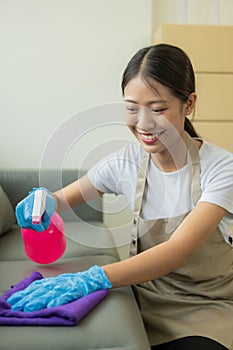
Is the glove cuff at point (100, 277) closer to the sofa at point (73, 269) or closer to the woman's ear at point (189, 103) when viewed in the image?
the sofa at point (73, 269)

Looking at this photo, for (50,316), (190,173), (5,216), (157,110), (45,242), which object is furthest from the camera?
(5,216)

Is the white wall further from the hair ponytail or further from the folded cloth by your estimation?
the folded cloth

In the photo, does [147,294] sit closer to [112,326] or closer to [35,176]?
[112,326]

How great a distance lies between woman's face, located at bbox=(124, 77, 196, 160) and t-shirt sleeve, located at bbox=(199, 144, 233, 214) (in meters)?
0.12

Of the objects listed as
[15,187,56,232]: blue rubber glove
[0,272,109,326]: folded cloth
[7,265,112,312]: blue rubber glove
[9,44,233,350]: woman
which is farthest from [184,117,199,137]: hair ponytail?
[0,272,109,326]: folded cloth

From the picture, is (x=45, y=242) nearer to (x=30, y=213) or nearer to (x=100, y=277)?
(x=30, y=213)

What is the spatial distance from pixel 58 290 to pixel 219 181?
1.69 feet

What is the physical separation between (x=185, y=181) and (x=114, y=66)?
191 centimetres

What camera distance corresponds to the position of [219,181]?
4.42 ft

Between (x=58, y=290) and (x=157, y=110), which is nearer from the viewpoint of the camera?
(x=58, y=290)

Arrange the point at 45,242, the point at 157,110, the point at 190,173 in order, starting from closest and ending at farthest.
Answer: the point at 157,110 < the point at 190,173 < the point at 45,242

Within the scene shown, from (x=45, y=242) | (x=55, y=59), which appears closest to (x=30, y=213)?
(x=45, y=242)

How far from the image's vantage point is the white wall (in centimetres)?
315

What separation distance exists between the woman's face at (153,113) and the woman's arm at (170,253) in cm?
21
